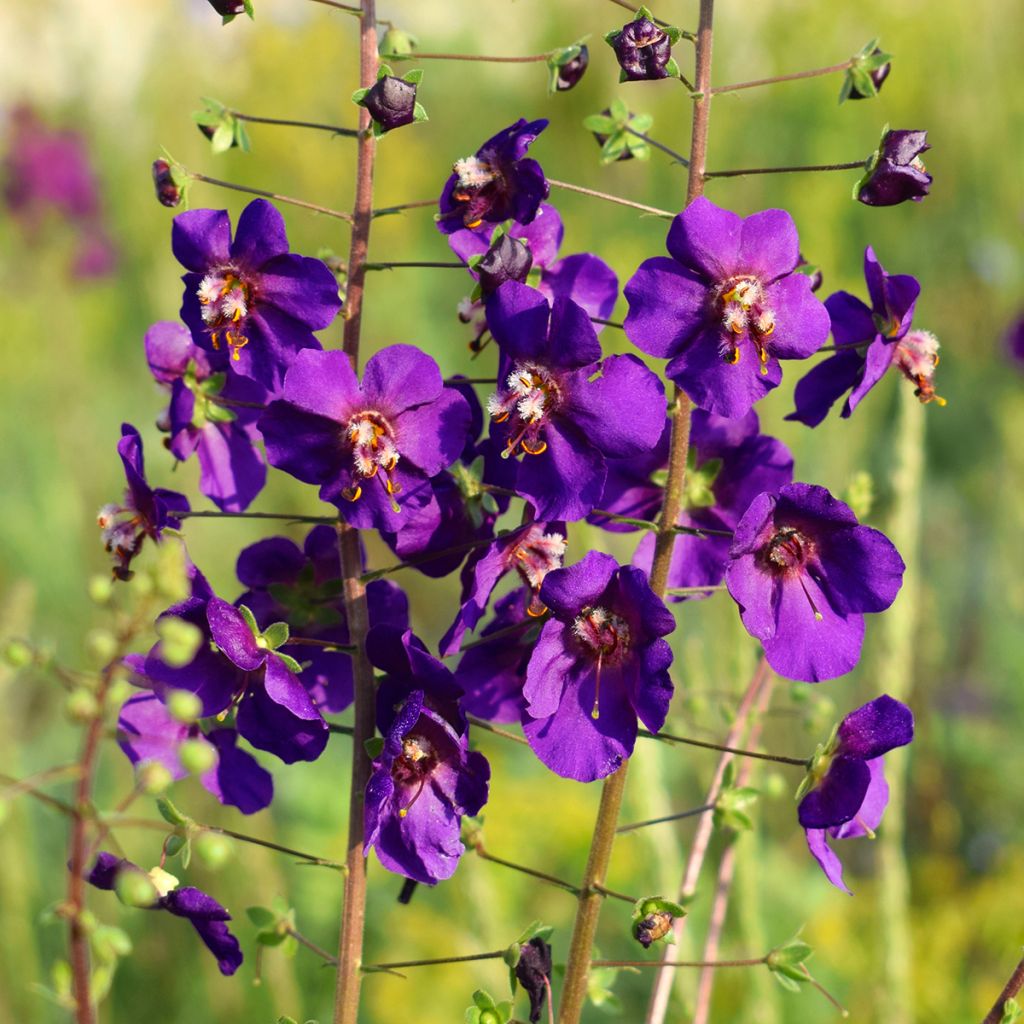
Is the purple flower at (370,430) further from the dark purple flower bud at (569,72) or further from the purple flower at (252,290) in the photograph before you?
the dark purple flower bud at (569,72)

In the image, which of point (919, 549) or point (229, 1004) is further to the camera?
point (919, 549)

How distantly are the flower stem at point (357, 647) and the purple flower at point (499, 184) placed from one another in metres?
0.08

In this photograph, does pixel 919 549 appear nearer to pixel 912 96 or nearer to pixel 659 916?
pixel 912 96

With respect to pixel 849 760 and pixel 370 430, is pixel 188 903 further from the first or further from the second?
pixel 849 760

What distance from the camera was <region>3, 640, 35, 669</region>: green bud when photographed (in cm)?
78

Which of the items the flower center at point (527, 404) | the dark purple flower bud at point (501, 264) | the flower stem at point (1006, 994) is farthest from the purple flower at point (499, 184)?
the flower stem at point (1006, 994)

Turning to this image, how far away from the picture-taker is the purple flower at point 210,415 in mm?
1390

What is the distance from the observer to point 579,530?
1796 mm

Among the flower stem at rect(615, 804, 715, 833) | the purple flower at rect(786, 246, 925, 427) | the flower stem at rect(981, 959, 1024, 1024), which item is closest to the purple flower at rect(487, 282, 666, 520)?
the purple flower at rect(786, 246, 925, 427)

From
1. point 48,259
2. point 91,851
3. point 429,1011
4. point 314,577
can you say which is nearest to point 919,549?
point 429,1011

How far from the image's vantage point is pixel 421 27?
32.9ft

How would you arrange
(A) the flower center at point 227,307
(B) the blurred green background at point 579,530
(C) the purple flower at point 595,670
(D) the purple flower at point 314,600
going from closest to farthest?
(C) the purple flower at point 595,670, (A) the flower center at point 227,307, (D) the purple flower at point 314,600, (B) the blurred green background at point 579,530

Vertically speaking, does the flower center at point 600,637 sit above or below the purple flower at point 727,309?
below

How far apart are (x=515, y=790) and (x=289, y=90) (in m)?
4.49
